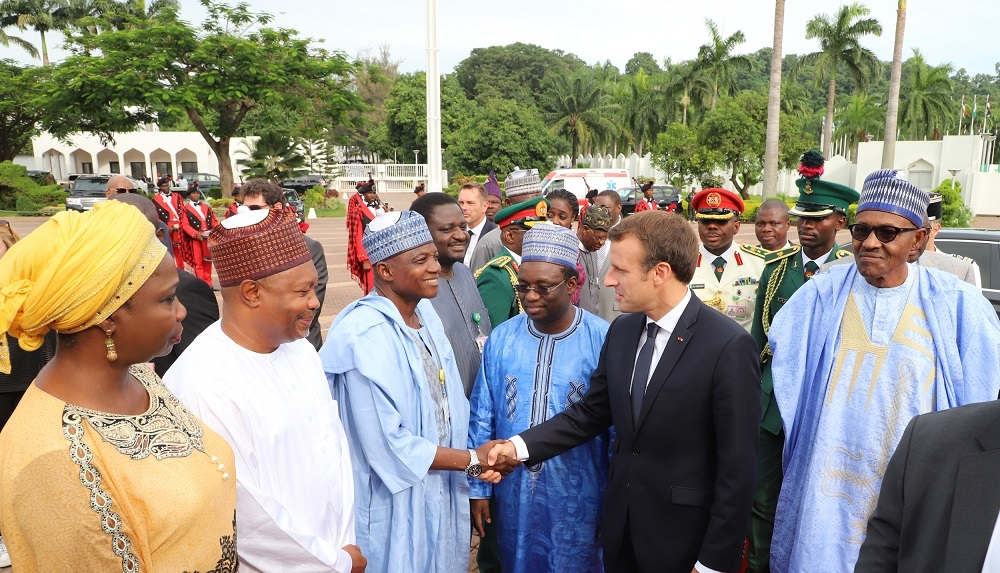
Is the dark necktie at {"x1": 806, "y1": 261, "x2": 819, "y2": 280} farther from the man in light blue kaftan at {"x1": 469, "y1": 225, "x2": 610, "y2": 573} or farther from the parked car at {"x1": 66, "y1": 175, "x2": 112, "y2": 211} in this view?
the parked car at {"x1": 66, "y1": 175, "x2": 112, "y2": 211}

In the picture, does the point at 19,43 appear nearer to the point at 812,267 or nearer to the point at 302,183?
the point at 302,183

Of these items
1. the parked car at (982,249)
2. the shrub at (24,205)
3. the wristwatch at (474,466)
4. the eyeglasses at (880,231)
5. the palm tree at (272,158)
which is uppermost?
the palm tree at (272,158)

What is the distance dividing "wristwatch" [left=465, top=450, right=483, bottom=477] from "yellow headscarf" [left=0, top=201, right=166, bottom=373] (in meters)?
1.65

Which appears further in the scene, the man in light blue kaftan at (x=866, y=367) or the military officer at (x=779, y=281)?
the military officer at (x=779, y=281)

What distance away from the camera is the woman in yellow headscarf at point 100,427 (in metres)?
1.51

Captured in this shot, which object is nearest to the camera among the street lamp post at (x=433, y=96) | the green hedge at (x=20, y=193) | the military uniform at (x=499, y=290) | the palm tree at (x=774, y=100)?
the military uniform at (x=499, y=290)

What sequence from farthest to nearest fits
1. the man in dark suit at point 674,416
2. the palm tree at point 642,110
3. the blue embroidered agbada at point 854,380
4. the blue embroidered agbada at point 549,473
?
the palm tree at point 642,110 → the blue embroidered agbada at point 549,473 → the blue embroidered agbada at point 854,380 → the man in dark suit at point 674,416

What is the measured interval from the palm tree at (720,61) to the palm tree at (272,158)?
78.9ft

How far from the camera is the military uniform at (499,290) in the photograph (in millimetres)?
4367

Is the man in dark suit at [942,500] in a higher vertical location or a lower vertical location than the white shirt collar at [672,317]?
lower

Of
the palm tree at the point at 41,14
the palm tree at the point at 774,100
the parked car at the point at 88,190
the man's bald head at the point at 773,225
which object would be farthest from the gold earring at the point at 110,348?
the palm tree at the point at 41,14

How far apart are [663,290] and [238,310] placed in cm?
158

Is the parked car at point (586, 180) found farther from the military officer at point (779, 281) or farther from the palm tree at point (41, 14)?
the palm tree at point (41, 14)

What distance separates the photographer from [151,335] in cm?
176
